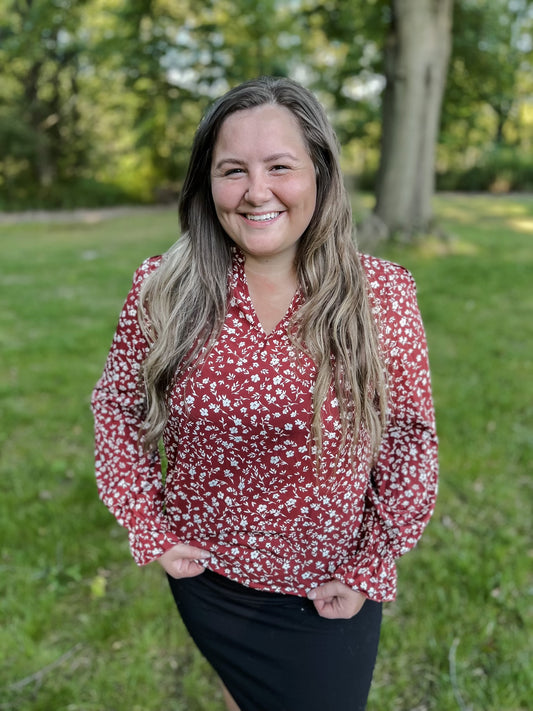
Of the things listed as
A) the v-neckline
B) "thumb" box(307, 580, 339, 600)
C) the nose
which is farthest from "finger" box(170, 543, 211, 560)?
the nose

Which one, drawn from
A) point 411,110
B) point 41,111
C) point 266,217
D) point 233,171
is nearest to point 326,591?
point 266,217

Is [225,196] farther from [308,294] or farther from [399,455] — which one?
[399,455]

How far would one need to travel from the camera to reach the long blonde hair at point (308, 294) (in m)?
1.49

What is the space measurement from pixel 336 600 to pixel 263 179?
1116 mm

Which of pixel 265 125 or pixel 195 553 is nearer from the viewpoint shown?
pixel 265 125

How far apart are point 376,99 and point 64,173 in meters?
11.2

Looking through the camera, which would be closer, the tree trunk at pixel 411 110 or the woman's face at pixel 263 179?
the woman's face at pixel 263 179

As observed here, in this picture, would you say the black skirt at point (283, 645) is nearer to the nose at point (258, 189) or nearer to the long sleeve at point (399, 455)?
the long sleeve at point (399, 455)

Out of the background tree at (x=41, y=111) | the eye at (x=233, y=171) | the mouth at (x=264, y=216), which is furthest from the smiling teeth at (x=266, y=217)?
the background tree at (x=41, y=111)

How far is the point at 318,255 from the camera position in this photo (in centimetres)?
157

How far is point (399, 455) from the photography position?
166 cm

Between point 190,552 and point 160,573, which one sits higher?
point 190,552

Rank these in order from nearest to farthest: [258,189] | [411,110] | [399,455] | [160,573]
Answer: [258,189]
[399,455]
[160,573]
[411,110]

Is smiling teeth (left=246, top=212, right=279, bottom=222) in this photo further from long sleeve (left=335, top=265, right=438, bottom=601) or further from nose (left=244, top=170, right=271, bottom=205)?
long sleeve (left=335, top=265, right=438, bottom=601)
